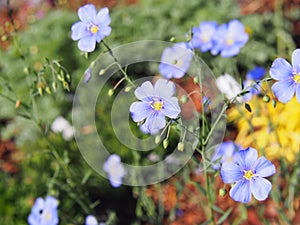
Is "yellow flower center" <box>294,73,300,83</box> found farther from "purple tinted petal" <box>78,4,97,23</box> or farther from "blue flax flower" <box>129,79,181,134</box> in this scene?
"purple tinted petal" <box>78,4,97,23</box>

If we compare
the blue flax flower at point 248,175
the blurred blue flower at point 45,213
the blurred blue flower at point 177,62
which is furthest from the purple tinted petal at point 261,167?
the blurred blue flower at point 45,213

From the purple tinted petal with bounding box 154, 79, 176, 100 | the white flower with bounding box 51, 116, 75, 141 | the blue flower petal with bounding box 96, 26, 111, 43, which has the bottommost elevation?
the purple tinted petal with bounding box 154, 79, 176, 100

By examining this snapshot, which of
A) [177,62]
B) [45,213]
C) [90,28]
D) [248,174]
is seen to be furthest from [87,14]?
[45,213]

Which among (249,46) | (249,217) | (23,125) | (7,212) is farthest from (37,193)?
(249,46)

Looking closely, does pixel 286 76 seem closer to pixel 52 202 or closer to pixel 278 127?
pixel 52 202

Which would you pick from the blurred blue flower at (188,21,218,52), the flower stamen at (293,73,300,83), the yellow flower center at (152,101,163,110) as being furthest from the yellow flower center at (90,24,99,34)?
the flower stamen at (293,73,300,83)
